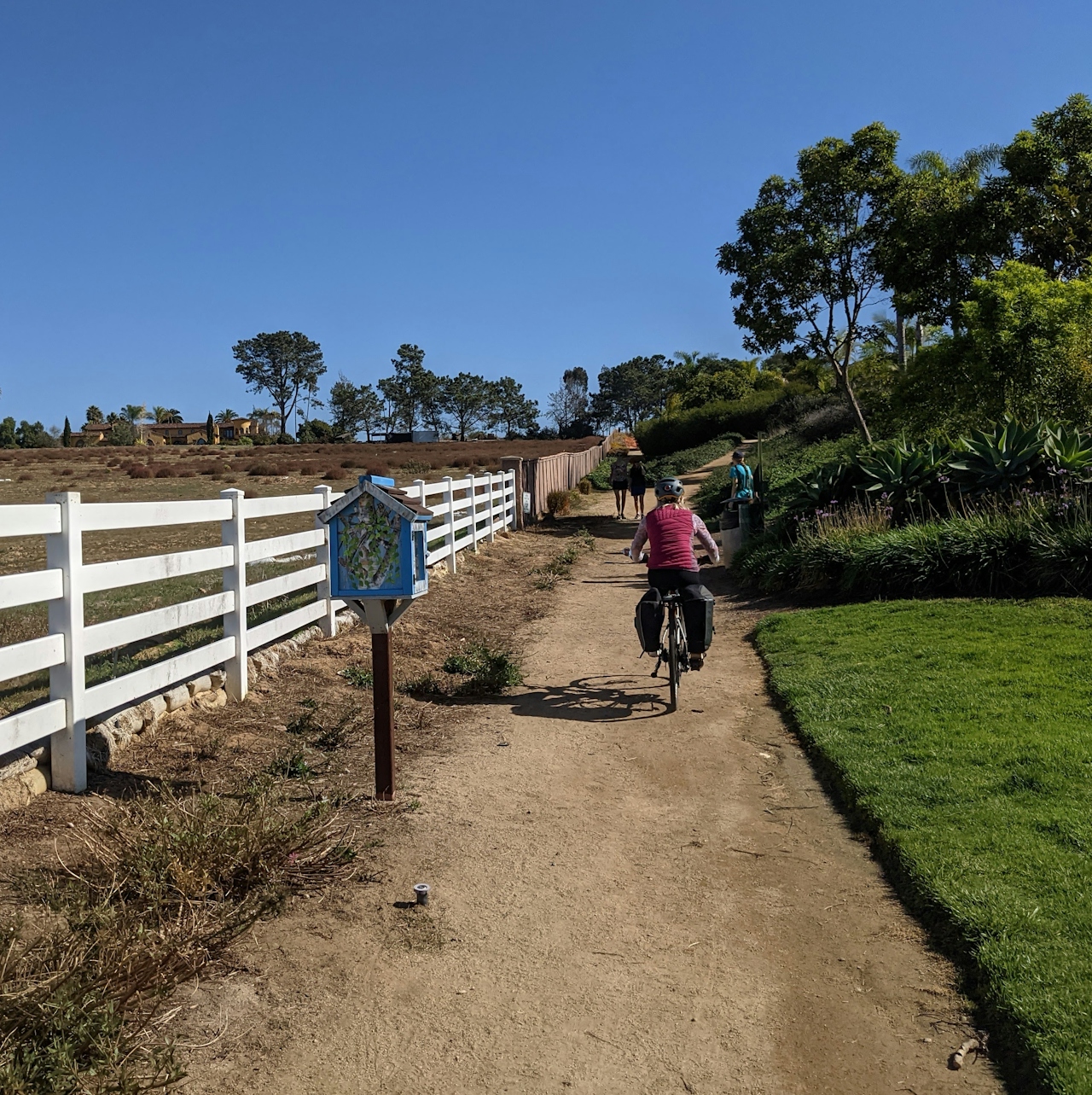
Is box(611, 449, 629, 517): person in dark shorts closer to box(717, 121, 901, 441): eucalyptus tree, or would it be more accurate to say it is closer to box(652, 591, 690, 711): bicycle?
box(717, 121, 901, 441): eucalyptus tree

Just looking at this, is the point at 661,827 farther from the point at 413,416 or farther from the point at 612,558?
the point at 413,416

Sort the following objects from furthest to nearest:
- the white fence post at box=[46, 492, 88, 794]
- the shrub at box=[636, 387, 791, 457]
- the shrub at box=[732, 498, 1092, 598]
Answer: the shrub at box=[636, 387, 791, 457] < the shrub at box=[732, 498, 1092, 598] < the white fence post at box=[46, 492, 88, 794]

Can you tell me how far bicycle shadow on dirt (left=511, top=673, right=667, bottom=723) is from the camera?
24.9 ft

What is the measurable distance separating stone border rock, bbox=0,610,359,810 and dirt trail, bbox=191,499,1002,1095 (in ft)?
5.35

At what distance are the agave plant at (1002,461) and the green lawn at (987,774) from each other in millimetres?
3019

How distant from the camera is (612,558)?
17.8m

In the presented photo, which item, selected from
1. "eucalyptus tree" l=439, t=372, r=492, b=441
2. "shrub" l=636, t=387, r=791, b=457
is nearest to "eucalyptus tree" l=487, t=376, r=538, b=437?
"eucalyptus tree" l=439, t=372, r=492, b=441

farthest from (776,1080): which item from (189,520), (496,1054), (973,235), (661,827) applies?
(973,235)

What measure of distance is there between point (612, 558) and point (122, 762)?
12667mm

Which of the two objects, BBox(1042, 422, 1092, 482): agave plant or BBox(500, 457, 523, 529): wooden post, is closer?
BBox(1042, 422, 1092, 482): agave plant

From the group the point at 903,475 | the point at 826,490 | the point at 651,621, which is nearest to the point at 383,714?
the point at 651,621

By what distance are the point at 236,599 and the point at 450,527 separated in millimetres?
7792

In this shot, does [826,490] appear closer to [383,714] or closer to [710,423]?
[383,714]

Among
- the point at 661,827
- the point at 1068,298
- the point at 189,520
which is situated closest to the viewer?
the point at 661,827
